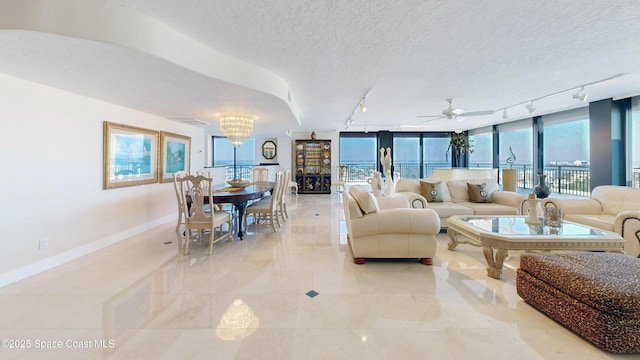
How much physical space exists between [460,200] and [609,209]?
6.06ft

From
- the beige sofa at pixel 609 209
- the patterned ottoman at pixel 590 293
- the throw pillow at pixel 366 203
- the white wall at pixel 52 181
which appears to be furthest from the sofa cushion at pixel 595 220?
the white wall at pixel 52 181

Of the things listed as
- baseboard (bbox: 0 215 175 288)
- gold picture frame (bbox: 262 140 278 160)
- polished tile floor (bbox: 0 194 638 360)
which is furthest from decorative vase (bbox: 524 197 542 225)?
gold picture frame (bbox: 262 140 278 160)

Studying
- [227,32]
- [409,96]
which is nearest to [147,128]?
[227,32]

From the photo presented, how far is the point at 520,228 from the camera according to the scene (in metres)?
2.93

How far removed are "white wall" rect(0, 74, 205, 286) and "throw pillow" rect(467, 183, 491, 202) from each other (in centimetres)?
579

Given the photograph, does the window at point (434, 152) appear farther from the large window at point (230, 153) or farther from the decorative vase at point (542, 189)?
the decorative vase at point (542, 189)

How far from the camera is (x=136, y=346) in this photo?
1685 millimetres

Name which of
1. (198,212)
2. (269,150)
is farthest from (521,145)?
(198,212)

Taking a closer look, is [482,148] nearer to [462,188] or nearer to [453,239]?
[462,188]

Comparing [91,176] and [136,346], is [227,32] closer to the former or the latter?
[136,346]

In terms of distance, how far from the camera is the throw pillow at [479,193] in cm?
459

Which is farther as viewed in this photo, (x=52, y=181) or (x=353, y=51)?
(x=52, y=181)

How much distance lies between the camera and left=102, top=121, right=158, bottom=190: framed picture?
3822mm

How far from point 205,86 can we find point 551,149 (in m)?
7.55
